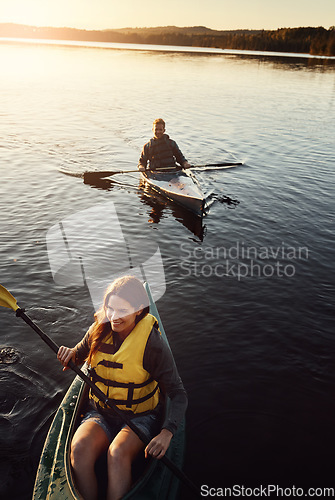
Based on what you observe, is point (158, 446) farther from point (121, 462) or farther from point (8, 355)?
point (8, 355)

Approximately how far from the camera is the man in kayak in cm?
1288

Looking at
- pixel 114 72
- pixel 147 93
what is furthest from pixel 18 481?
pixel 114 72

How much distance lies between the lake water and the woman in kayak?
54.1 inches

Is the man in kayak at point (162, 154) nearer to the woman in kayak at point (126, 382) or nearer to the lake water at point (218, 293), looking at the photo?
the lake water at point (218, 293)

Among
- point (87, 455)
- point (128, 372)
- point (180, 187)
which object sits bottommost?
point (180, 187)

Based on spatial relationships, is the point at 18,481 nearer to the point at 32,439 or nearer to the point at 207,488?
the point at 32,439

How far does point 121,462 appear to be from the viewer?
3.28 meters

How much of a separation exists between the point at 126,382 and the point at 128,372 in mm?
108

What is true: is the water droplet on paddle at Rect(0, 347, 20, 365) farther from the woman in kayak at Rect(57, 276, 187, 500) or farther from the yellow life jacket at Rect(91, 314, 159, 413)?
the yellow life jacket at Rect(91, 314, 159, 413)

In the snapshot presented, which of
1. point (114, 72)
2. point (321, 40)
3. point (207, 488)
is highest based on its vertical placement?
point (321, 40)

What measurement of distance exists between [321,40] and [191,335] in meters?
94.0

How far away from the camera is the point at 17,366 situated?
591 centimetres

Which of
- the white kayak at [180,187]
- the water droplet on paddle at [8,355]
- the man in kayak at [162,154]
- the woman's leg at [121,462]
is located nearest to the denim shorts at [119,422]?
the woman's leg at [121,462]

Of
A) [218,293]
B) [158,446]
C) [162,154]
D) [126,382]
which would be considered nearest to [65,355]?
[126,382]
